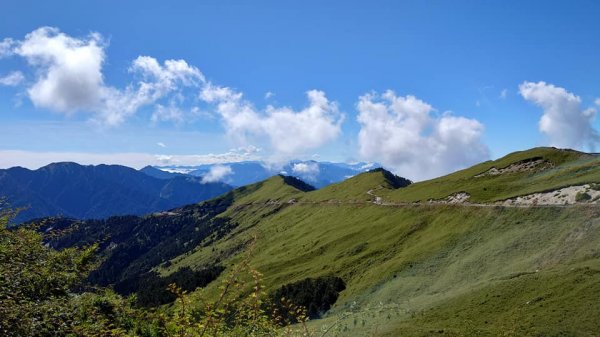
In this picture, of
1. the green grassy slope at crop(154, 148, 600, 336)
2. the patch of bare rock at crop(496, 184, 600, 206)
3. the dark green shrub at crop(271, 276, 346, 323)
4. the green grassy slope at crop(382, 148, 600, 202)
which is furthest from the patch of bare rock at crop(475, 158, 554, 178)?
the dark green shrub at crop(271, 276, 346, 323)

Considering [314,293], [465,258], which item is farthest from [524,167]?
[314,293]

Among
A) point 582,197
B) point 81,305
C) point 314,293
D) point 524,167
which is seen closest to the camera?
point 81,305

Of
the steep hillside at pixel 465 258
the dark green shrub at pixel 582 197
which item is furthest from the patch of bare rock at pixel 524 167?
the dark green shrub at pixel 582 197

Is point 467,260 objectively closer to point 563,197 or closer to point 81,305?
point 563,197

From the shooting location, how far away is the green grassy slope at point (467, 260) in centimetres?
4672

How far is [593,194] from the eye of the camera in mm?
82000

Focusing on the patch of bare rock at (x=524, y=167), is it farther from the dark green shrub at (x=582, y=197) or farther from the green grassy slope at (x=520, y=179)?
the dark green shrub at (x=582, y=197)

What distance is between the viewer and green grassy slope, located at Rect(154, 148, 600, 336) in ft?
153

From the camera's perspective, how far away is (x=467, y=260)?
80.3 m

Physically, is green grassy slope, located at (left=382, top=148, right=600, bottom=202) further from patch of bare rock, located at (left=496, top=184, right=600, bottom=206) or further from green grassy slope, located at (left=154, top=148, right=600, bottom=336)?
patch of bare rock, located at (left=496, top=184, right=600, bottom=206)

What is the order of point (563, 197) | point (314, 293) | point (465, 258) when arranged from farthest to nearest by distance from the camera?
point (314, 293)
point (563, 197)
point (465, 258)

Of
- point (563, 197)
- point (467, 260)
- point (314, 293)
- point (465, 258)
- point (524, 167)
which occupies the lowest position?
point (314, 293)

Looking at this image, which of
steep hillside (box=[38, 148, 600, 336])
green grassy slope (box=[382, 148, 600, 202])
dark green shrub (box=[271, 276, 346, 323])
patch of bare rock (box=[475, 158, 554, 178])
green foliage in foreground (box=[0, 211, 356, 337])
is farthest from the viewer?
patch of bare rock (box=[475, 158, 554, 178])

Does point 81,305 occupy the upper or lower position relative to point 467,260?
upper
